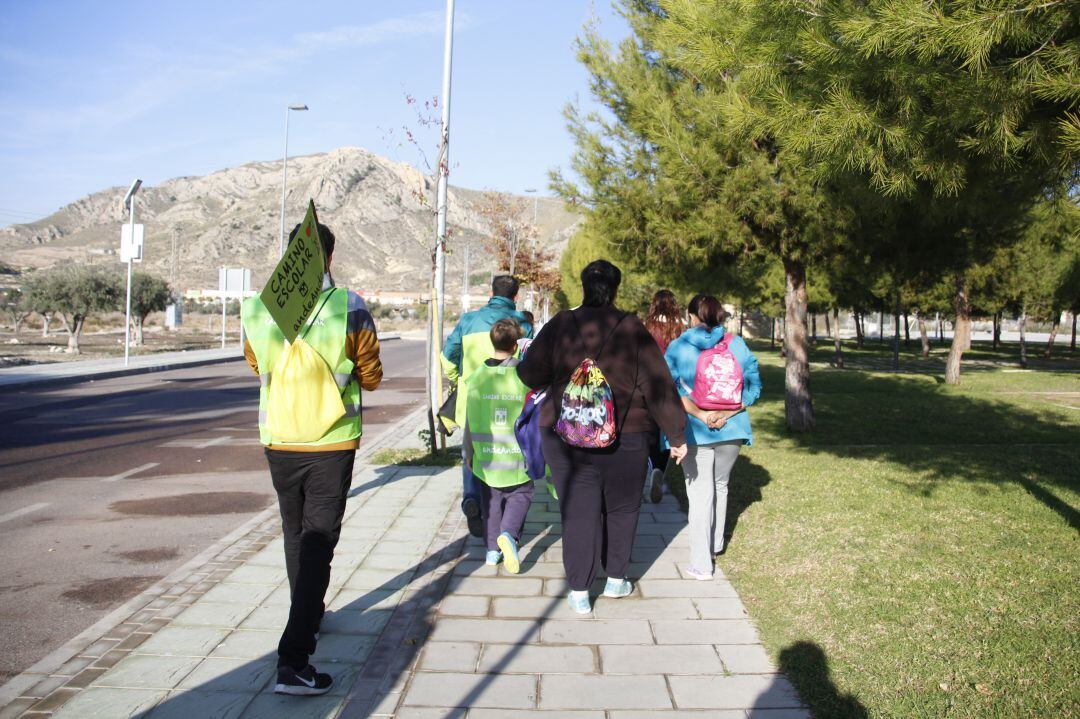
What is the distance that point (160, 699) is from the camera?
11.5ft

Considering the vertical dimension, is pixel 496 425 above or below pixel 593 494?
above

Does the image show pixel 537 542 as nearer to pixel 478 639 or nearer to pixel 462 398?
pixel 462 398

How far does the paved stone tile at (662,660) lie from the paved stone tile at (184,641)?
194 centimetres

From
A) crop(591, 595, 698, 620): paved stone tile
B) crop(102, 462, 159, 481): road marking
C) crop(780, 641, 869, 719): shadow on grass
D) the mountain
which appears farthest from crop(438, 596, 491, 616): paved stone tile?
the mountain

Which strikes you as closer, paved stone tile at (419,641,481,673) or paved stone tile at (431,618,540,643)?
paved stone tile at (419,641,481,673)

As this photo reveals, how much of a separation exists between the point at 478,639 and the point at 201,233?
145 m

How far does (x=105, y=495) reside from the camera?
782 cm

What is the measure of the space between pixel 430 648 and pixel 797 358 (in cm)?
911

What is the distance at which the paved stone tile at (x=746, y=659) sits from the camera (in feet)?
12.9

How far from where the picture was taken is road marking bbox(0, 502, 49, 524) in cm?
684

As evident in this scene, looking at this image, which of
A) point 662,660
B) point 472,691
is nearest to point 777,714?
point 662,660

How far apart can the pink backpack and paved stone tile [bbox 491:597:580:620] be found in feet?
5.22

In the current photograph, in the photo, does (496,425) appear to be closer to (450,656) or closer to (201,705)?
(450,656)

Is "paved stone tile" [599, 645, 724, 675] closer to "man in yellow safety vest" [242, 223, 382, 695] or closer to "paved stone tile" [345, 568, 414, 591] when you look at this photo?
"man in yellow safety vest" [242, 223, 382, 695]
